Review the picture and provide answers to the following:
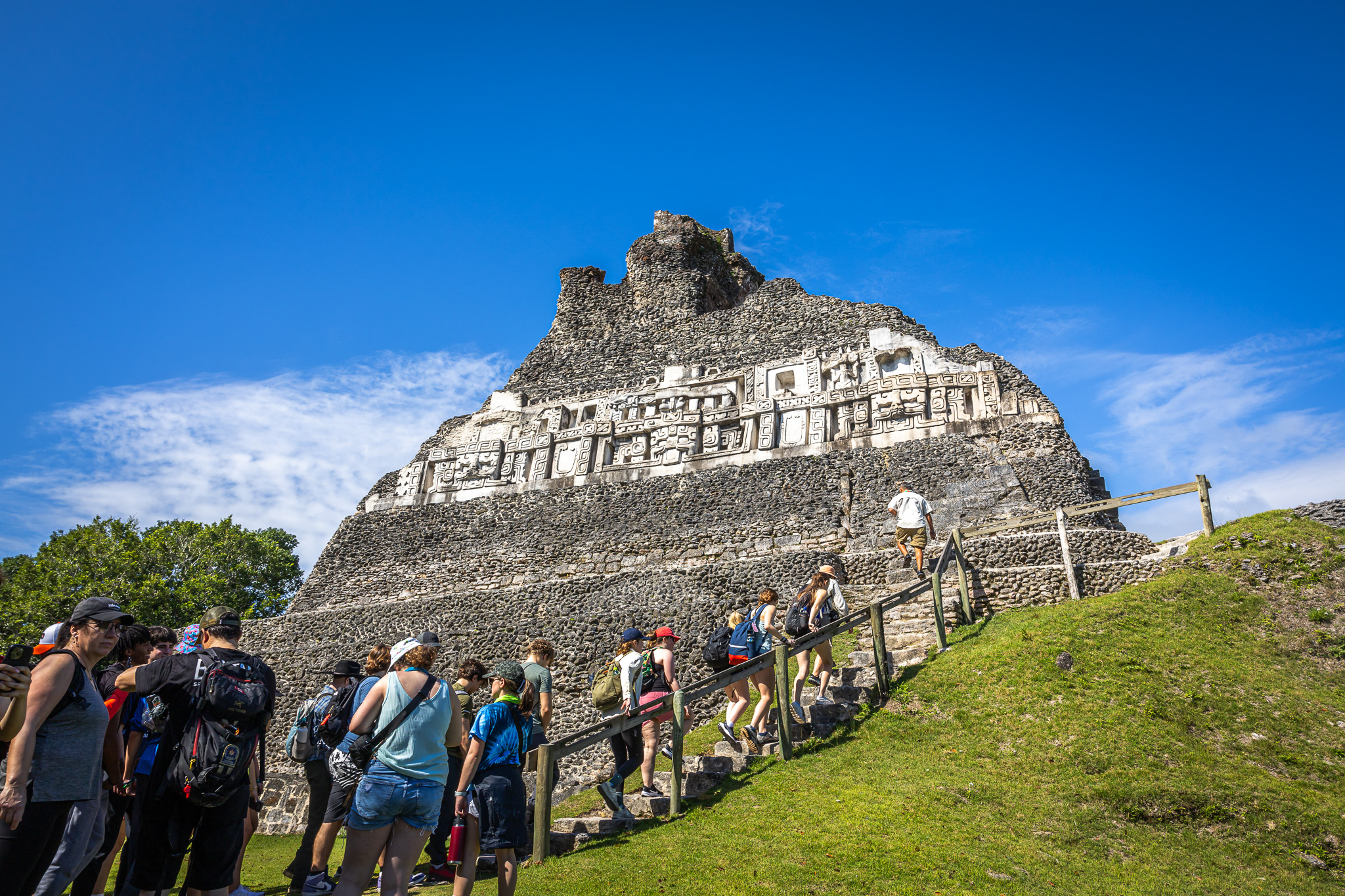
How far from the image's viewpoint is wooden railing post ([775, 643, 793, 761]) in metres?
8.27

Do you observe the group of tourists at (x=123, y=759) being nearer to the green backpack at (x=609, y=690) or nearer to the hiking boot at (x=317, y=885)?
the hiking boot at (x=317, y=885)

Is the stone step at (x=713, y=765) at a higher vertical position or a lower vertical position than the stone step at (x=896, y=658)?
lower

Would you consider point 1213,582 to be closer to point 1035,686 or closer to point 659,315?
point 1035,686

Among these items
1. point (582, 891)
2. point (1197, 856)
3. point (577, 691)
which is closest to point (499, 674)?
point (582, 891)

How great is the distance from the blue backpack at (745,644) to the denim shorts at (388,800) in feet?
14.4

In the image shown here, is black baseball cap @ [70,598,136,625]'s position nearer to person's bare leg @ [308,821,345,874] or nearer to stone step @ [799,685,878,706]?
person's bare leg @ [308,821,345,874]

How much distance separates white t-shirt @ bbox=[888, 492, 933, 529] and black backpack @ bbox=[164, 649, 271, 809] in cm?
1041

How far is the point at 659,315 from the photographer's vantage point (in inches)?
1010

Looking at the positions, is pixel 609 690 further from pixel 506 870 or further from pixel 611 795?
pixel 506 870

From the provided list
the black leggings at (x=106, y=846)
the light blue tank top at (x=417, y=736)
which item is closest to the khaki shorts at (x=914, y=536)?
the light blue tank top at (x=417, y=736)

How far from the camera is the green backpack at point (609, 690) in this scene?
318 inches

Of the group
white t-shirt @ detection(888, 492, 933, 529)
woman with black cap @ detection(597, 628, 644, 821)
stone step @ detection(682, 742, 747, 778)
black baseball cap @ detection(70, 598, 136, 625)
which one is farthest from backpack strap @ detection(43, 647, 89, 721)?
white t-shirt @ detection(888, 492, 933, 529)

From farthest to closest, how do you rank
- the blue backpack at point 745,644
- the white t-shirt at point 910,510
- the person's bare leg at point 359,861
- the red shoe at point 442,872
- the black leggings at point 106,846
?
the white t-shirt at point 910,510
the blue backpack at point 745,644
the red shoe at point 442,872
the black leggings at point 106,846
the person's bare leg at point 359,861

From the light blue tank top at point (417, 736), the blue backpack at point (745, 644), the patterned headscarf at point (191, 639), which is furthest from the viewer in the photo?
the blue backpack at point (745, 644)
